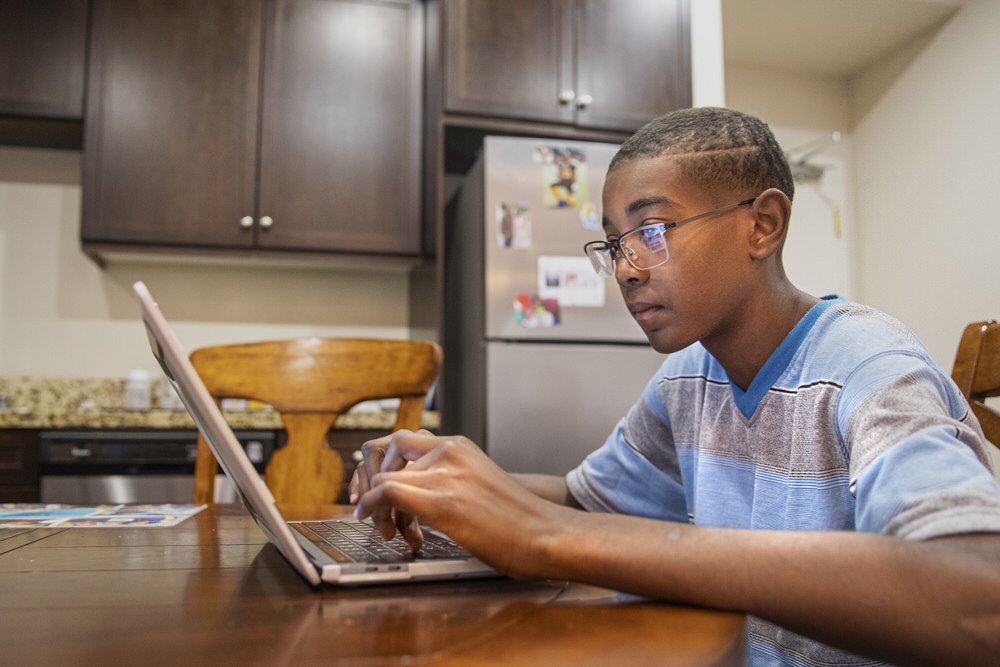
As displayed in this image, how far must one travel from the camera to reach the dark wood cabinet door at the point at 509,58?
258cm

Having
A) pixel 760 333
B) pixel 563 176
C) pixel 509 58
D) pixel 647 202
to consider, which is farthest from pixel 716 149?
pixel 509 58

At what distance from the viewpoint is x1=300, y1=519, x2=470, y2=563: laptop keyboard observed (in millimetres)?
584

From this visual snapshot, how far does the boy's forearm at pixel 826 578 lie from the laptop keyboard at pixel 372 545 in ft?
0.43

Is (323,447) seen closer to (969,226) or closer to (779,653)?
(779,653)

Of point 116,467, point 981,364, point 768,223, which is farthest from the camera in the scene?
point 116,467

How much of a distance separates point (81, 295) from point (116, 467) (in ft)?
2.96

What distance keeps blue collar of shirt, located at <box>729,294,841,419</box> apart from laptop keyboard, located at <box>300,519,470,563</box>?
0.37 metres

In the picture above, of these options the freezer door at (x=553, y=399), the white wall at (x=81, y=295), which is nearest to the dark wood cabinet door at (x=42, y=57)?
the white wall at (x=81, y=295)

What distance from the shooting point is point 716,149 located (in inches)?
34.8

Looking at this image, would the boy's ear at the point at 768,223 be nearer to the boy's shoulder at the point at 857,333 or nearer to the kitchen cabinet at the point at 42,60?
the boy's shoulder at the point at 857,333

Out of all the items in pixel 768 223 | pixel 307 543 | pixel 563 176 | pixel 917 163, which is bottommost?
pixel 307 543

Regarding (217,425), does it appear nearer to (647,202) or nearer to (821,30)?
(647,202)

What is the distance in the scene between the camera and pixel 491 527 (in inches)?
20.3

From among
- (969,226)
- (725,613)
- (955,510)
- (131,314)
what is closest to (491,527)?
(725,613)
